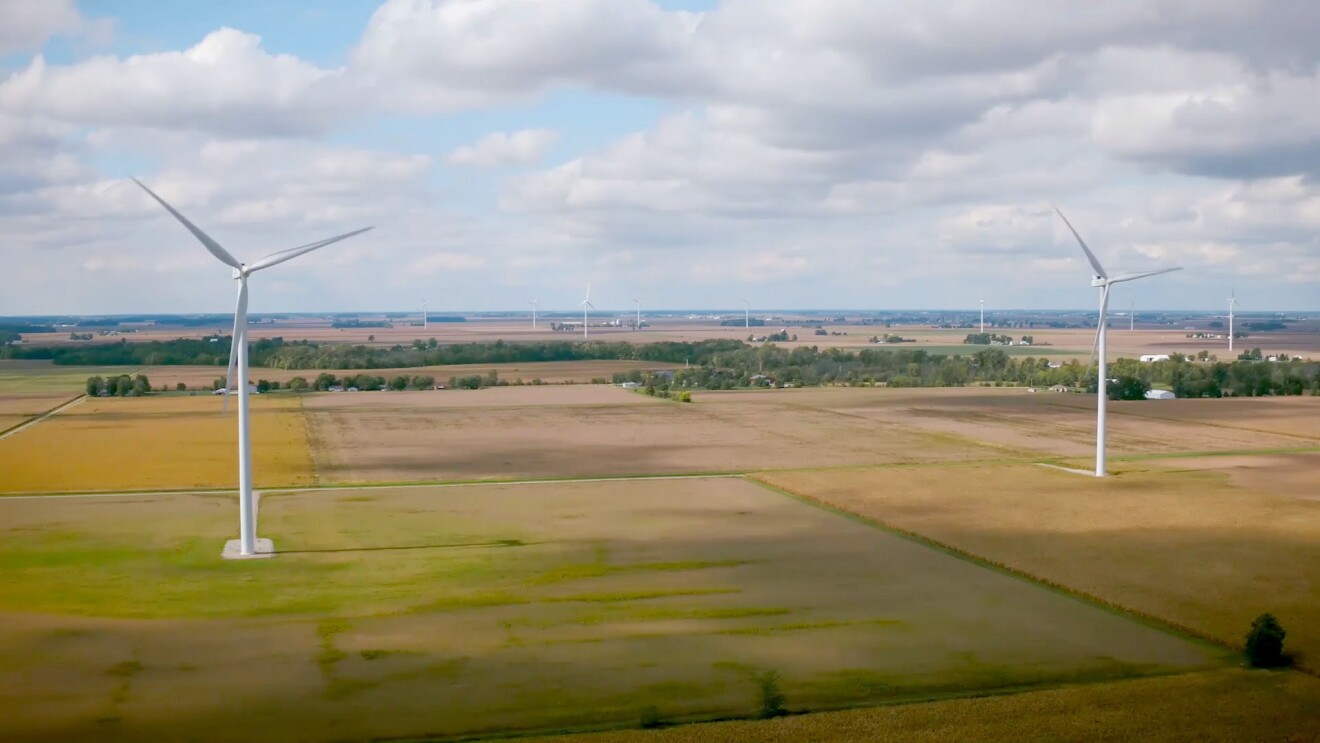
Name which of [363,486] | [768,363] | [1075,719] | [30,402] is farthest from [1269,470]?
Result: [768,363]

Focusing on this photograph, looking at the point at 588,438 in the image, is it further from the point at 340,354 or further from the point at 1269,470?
the point at 340,354

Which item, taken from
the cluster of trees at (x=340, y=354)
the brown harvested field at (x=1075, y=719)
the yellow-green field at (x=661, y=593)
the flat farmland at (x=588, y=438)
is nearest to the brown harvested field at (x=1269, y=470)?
the yellow-green field at (x=661, y=593)

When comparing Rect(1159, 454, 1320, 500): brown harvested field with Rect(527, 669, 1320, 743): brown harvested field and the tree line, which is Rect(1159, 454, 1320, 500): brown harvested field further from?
the tree line

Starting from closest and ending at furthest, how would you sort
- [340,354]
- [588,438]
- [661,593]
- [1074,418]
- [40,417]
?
[661,593] < [588,438] < [1074,418] < [40,417] < [340,354]

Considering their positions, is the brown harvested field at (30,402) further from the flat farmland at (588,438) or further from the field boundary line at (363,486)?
the field boundary line at (363,486)

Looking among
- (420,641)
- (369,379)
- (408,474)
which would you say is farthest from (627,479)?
(369,379)
